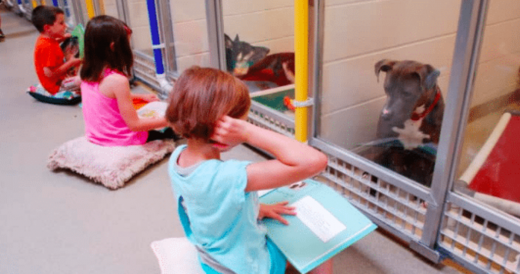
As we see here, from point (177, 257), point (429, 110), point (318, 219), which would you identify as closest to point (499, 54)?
point (429, 110)

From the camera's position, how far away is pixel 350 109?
1869 mm

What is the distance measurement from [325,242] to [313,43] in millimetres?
860

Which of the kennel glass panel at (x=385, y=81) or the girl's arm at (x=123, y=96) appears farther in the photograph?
the girl's arm at (x=123, y=96)

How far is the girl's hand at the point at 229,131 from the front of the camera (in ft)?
3.26

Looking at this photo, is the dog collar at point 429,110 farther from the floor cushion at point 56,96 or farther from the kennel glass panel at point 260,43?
the floor cushion at point 56,96

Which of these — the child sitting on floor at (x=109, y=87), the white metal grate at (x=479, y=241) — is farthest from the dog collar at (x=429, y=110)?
the child sitting on floor at (x=109, y=87)

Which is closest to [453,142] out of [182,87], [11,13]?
[182,87]

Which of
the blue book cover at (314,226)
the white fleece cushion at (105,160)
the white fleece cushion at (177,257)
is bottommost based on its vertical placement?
the white fleece cushion at (105,160)

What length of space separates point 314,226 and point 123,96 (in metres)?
1.20

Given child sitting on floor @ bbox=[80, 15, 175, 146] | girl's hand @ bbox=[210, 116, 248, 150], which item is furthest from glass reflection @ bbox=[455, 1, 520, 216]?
child sitting on floor @ bbox=[80, 15, 175, 146]

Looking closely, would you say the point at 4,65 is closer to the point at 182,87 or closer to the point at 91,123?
the point at 91,123

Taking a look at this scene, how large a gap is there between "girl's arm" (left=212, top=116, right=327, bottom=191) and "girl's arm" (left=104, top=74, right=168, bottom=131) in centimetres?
113

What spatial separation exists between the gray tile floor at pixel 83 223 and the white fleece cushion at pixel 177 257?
18 centimetres

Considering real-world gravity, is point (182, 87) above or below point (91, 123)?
above
